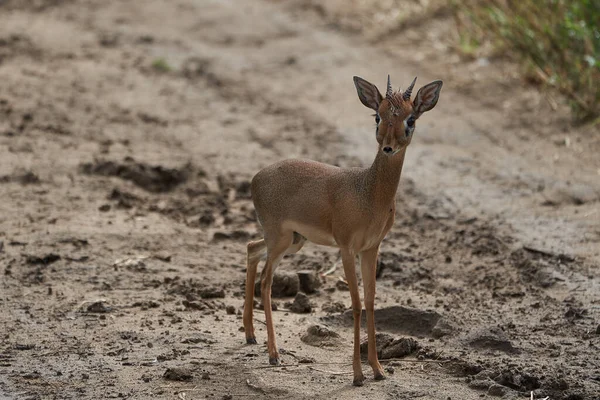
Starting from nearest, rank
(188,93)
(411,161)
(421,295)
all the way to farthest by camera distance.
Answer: (421,295)
(411,161)
(188,93)

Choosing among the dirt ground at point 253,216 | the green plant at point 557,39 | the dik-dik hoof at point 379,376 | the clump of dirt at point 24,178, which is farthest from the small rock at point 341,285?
the green plant at point 557,39

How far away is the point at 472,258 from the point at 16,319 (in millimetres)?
3525

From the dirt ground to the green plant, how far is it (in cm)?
29

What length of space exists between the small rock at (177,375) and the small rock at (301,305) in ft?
4.31

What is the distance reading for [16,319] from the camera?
6492mm

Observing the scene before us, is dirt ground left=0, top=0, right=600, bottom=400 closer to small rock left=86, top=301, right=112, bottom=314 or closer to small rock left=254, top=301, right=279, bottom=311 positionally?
small rock left=86, top=301, right=112, bottom=314

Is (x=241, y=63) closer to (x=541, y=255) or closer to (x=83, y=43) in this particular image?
(x=83, y=43)

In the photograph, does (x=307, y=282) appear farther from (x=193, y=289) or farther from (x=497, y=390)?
(x=497, y=390)

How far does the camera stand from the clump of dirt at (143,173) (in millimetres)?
9195

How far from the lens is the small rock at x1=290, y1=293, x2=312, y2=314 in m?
6.82

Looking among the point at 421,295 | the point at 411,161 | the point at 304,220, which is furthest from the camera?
the point at 411,161

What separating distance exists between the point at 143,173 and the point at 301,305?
9.88 feet

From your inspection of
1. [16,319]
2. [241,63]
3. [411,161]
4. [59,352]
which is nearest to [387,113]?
[59,352]

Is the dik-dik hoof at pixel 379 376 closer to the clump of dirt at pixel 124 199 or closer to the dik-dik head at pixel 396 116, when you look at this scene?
the dik-dik head at pixel 396 116
